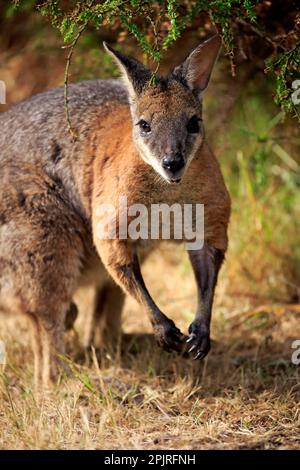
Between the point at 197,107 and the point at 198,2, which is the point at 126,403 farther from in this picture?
the point at 198,2

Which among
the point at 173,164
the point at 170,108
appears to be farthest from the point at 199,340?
the point at 170,108

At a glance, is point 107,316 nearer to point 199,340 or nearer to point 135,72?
point 199,340

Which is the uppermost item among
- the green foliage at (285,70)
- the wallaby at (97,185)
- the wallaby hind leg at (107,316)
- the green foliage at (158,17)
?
the green foliage at (158,17)

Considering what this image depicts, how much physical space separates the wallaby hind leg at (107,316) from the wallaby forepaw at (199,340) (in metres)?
1.19

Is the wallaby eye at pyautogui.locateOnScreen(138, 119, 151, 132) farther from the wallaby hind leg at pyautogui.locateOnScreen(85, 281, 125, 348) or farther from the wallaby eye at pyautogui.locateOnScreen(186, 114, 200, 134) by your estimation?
the wallaby hind leg at pyautogui.locateOnScreen(85, 281, 125, 348)

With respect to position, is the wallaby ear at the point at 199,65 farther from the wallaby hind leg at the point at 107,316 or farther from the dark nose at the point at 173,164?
the wallaby hind leg at the point at 107,316

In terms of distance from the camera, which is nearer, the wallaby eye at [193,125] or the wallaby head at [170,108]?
the wallaby head at [170,108]

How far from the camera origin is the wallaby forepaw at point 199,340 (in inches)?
167

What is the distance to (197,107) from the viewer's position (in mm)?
4234

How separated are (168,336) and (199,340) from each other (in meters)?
0.17

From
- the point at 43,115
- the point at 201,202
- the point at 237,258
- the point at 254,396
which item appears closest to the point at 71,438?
the point at 254,396

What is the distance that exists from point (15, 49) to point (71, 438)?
15.2ft

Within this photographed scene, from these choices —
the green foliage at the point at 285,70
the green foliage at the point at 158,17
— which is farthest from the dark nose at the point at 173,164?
the green foliage at the point at 285,70
